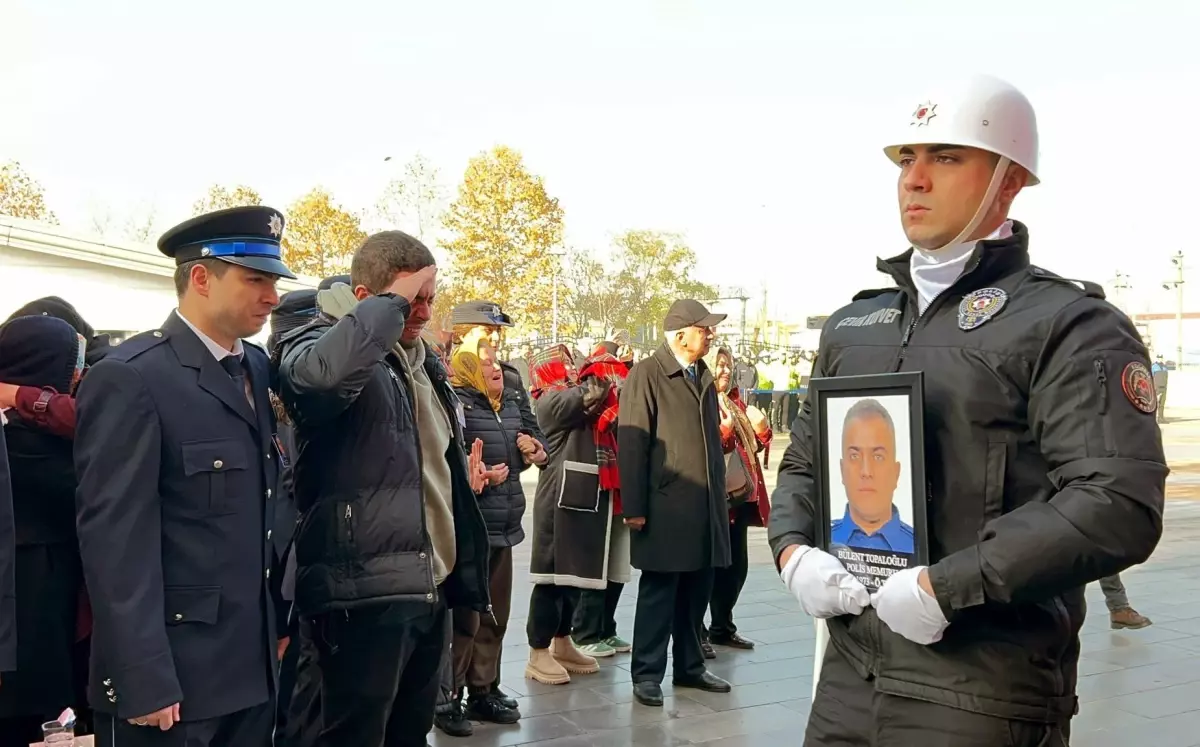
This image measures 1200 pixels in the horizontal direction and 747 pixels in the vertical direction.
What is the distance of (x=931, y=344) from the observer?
235cm

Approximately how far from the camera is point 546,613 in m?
6.14

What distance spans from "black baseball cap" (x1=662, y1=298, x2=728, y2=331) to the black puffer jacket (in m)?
1.24

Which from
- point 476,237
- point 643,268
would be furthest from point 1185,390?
point 476,237

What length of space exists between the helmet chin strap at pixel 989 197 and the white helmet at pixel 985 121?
0.02 m

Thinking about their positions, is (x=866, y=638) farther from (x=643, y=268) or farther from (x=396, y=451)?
(x=643, y=268)

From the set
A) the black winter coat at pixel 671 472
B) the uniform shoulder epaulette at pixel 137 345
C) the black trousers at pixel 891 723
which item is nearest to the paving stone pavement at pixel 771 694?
the black winter coat at pixel 671 472

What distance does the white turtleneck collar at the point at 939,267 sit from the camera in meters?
2.40

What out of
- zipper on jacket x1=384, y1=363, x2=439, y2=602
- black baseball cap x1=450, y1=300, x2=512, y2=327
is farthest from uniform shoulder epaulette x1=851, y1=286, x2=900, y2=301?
black baseball cap x1=450, y1=300, x2=512, y2=327

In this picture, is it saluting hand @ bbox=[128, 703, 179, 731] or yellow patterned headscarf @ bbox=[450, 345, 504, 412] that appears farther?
yellow patterned headscarf @ bbox=[450, 345, 504, 412]

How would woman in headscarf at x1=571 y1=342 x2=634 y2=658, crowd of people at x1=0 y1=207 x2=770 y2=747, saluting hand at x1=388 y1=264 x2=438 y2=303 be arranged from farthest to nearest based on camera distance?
woman in headscarf at x1=571 y1=342 x2=634 y2=658, saluting hand at x1=388 y1=264 x2=438 y2=303, crowd of people at x1=0 y1=207 x2=770 y2=747

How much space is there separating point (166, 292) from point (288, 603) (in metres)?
15.9

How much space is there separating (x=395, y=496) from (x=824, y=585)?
1.58 metres

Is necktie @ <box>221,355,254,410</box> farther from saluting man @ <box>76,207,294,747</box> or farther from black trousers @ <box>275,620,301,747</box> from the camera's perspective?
black trousers @ <box>275,620,301,747</box>

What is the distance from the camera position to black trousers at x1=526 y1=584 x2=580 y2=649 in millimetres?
6145
